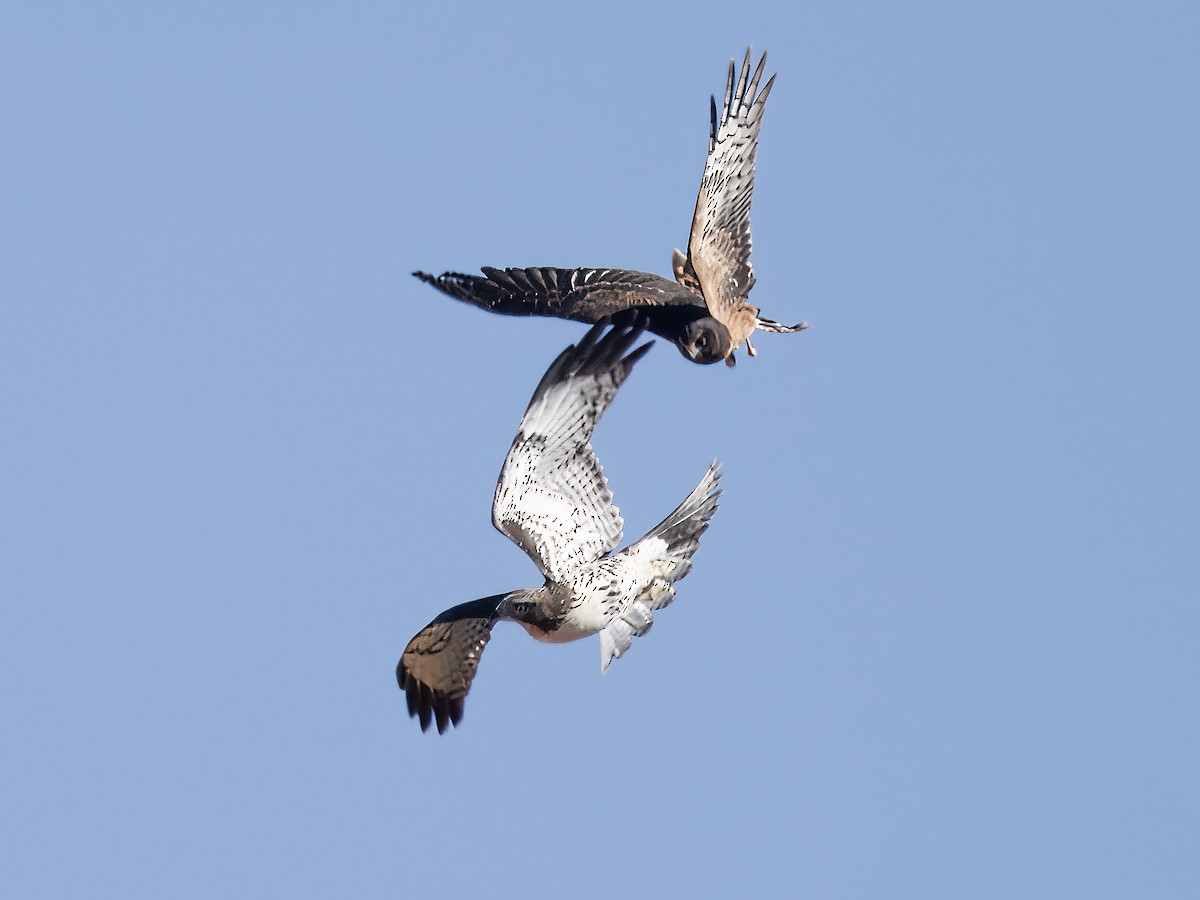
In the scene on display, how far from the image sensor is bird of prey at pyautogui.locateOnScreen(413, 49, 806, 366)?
12.9 metres

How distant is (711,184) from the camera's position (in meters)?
13.1

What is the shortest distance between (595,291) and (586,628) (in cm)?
285

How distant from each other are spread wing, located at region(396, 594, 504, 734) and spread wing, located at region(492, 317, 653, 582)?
401mm

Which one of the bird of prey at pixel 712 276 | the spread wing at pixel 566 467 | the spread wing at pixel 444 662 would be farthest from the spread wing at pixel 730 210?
the spread wing at pixel 444 662

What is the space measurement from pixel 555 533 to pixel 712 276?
267cm

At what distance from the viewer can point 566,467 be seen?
11102 millimetres

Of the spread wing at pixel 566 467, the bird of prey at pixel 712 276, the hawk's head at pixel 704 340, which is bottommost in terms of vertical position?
the spread wing at pixel 566 467

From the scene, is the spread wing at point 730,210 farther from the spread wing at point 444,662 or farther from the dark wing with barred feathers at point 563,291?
the spread wing at point 444,662

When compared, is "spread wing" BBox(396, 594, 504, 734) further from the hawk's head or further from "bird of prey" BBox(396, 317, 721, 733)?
the hawk's head

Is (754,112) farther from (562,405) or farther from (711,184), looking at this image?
(562,405)

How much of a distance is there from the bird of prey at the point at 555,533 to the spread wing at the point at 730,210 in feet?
6.34

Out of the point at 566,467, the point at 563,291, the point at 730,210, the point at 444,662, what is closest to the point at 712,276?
the point at 730,210

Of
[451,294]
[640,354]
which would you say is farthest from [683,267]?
[640,354]

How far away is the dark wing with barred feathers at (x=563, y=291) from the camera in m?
13.0
